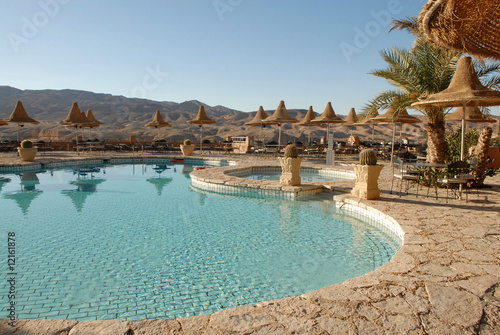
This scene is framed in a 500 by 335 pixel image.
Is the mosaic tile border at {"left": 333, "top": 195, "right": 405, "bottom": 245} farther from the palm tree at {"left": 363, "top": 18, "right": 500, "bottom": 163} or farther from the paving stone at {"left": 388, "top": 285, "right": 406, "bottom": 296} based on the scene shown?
the palm tree at {"left": 363, "top": 18, "right": 500, "bottom": 163}

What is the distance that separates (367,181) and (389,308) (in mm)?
4167

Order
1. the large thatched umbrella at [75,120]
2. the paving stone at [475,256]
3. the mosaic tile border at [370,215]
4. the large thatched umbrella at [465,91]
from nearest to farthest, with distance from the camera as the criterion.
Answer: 1. the paving stone at [475,256]
2. the mosaic tile border at [370,215]
3. the large thatched umbrella at [465,91]
4. the large thatched umbrella at [75,120]

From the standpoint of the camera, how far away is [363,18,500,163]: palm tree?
24.9 feet

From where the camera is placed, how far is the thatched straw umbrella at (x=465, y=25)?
11.4 ft

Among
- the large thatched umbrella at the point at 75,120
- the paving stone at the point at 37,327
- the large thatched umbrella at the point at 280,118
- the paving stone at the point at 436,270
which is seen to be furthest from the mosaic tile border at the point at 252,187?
the large thatched umbrella at the point at 75,120

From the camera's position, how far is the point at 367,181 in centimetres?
611

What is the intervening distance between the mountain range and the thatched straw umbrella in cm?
2760

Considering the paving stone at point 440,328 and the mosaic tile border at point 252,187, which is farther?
the mosaic tile border at point 252,187

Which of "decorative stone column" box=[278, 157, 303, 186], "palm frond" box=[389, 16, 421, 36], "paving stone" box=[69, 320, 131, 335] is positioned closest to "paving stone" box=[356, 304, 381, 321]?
"paving stone" box=[69, 320, 131, 335]

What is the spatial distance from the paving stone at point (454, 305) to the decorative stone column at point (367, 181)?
369 centimetres

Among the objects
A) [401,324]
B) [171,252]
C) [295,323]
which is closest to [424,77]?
[171,252]

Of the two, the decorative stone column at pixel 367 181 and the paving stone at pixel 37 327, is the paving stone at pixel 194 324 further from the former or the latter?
the decorative stone column at pixel 367 181

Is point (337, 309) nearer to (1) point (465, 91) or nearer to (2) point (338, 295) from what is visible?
(2) point (338, 295)

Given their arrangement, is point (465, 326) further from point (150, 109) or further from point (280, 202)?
point (150, 109)
